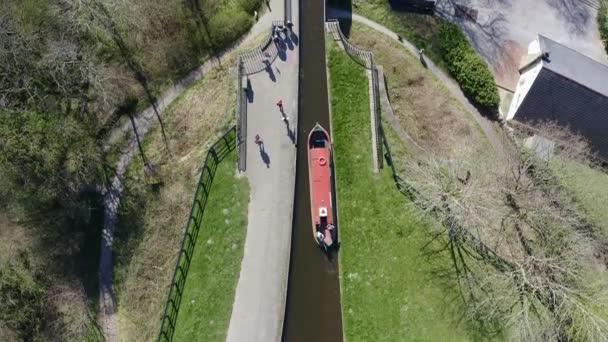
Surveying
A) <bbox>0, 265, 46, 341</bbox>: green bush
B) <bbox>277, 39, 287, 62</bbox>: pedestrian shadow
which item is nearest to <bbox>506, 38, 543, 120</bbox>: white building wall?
<bbox>277, 39, 287, 62</bbox>: pedestrian shadow

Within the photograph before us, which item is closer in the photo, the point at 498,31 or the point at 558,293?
the point at 558,293

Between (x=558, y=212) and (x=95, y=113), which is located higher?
(x=95, y=113)

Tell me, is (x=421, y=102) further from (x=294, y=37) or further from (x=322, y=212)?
(x=322, y=212)

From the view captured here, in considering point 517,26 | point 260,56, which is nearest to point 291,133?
point 260,56

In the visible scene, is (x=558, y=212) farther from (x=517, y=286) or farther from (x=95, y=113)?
(x=95, y=113)

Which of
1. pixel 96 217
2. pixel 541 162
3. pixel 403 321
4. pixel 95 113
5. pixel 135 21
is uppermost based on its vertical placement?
pixel 135 21

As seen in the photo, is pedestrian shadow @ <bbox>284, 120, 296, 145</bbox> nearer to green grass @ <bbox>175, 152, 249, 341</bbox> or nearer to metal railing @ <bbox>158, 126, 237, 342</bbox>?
metal railing @ <bbox>158, 126, 237, 342</bbox>

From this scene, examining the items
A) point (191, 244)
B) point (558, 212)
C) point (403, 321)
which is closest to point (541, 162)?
point (558, 212)
